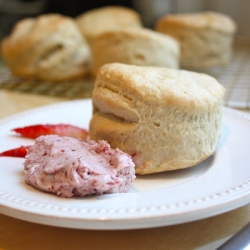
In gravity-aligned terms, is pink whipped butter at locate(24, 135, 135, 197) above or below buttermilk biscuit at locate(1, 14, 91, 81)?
above

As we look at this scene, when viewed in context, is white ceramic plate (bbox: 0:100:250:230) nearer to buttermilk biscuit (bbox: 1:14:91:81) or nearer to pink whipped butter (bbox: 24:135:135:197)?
pink whipped butter (bbox: 24:135:135:197)

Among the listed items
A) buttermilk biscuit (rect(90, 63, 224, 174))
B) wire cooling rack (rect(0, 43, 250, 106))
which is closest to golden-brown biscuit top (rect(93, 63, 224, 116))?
buttermilk biscuit (rect(90, 63, 224, 174))

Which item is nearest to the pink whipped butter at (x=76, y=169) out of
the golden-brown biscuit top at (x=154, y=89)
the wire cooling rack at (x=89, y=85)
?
the golden-brown biscuit top at (x=154, y=89)

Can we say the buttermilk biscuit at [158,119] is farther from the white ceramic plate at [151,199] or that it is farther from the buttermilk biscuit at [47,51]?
the buttermilk biscuit at [47,51]

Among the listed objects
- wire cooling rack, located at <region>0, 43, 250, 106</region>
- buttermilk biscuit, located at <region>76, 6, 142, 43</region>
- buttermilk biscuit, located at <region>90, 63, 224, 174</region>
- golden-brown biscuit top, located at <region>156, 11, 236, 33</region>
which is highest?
buttermilk biscuit, located at <region>90, 63, 224, 174</region>

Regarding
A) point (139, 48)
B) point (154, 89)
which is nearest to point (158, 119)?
point (154, 89)

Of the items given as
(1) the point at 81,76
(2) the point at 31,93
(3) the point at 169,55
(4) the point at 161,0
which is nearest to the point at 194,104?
(3) the point at 169,55

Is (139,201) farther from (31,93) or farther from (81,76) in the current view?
(81,76)

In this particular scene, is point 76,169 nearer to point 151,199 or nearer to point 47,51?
point 151,199
